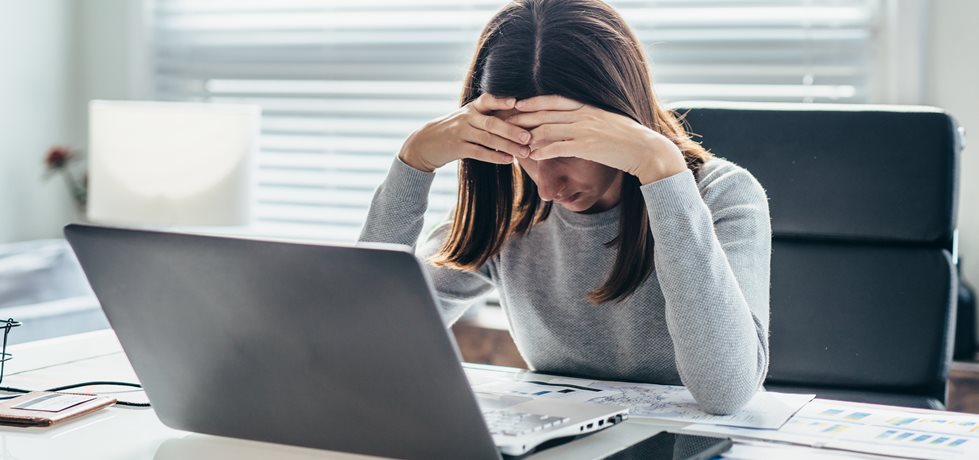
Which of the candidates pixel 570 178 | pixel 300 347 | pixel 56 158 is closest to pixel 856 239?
pixel 570 178

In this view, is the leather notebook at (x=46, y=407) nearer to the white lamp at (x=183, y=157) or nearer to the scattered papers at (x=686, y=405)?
the scattered papers at (x=686, y=405)

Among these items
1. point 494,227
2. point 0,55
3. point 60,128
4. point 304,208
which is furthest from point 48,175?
point 494,227

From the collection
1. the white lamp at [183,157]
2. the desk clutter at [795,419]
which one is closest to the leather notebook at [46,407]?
the desk clutter at [795,419]

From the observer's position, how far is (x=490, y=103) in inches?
45.2

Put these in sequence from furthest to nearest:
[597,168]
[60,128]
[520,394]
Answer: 1. [60,128]
2. [597,168]
3. [520,394]

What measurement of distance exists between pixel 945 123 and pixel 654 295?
0.45 m

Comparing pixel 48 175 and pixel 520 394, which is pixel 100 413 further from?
pixel 48 175

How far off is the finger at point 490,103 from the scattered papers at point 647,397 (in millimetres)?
288

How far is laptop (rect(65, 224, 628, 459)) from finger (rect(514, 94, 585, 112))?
1.17ft

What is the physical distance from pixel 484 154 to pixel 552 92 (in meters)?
0.11

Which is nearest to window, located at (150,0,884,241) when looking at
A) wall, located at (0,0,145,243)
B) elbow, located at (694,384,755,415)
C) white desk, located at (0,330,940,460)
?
wall, located at (0,0,145,243)

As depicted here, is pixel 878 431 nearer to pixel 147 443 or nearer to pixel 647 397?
pixel 647 397

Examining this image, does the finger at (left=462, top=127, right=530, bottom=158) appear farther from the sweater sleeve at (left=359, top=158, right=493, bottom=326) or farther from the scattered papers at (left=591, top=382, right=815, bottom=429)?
the scattered papers at (left=591, top=382, right=815, bottom=429)

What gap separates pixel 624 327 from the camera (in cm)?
124
